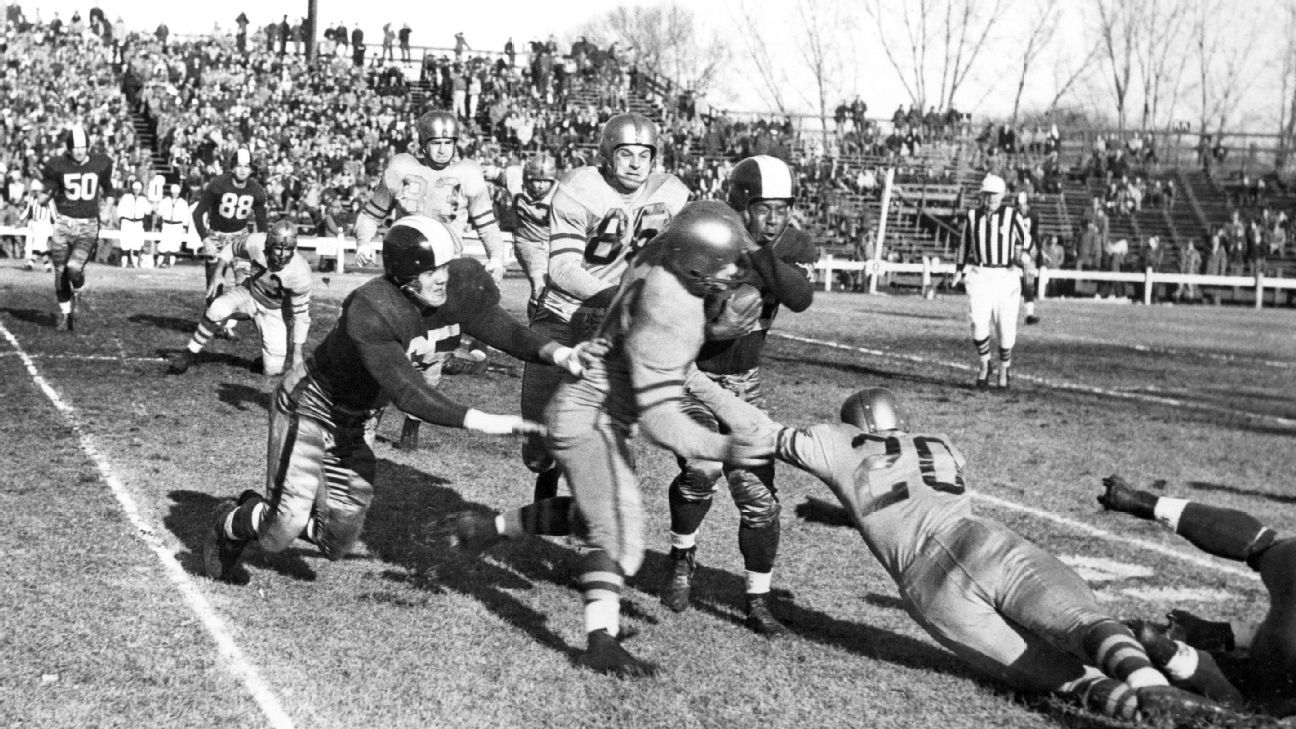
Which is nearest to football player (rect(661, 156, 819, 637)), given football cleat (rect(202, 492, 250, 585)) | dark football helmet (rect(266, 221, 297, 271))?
football cleat (rect(202, 492, 250, 585))

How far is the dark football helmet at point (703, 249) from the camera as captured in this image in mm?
5211

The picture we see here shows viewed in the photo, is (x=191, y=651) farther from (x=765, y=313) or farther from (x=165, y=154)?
(x=165, y=154)

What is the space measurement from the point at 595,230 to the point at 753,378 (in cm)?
130

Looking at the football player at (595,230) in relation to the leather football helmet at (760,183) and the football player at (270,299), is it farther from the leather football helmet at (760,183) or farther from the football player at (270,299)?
the football player at (270,299)

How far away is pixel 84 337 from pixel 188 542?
8651 mm

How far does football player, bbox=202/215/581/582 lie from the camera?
5.76m

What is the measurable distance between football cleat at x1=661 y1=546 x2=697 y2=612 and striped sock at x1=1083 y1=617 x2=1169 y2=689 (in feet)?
6.80

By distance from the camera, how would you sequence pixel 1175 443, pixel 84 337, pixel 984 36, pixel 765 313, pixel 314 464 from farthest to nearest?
pixel 984 36 < pixel 84 337 < pixel 1175 443 < pixel 765 313 < pixel 314 464

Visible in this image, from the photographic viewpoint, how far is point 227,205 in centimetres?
1477

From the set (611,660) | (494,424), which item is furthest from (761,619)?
(494,424)

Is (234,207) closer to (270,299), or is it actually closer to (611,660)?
→ (270,299)

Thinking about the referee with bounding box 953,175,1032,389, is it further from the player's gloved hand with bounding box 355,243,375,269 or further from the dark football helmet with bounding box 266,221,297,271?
the dark football helmet with bounding box 266,221,297,271

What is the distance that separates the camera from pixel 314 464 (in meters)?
6.12

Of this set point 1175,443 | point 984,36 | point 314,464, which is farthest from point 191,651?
point 984,36
